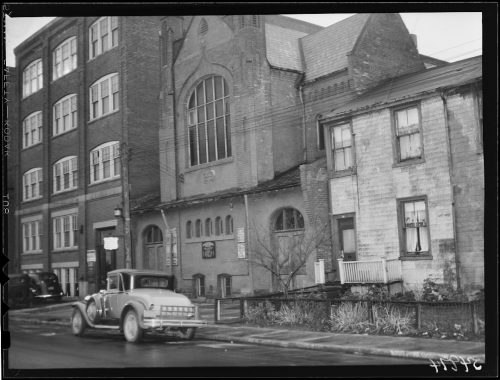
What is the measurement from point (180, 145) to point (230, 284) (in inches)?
124

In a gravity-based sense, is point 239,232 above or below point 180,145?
below

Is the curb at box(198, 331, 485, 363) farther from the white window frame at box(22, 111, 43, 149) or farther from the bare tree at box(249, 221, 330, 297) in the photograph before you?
the white window frame at box(22, 111, 43, 149)

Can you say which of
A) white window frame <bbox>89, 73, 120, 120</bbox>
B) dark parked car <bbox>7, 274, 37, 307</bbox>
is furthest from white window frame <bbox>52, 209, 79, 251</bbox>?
white window frame <bbox>89, 73, 120, 120</bbox>

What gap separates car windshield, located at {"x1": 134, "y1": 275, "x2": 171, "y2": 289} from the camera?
12.2 m

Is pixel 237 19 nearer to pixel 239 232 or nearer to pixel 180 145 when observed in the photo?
pixel 180 145

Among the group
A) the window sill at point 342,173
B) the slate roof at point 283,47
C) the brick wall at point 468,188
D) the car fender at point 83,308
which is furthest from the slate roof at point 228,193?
the brick wall at point 468,188

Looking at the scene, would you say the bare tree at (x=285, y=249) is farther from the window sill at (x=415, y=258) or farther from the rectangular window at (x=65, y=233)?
the rectangular window at (x=65, y=233)

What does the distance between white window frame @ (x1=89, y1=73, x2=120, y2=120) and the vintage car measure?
3.56 metres

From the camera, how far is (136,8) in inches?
448

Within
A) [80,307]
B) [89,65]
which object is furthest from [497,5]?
[80,307]

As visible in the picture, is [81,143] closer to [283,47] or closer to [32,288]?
[32,288]

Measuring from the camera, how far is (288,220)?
12.8 metres

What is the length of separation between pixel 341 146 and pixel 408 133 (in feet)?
4.62

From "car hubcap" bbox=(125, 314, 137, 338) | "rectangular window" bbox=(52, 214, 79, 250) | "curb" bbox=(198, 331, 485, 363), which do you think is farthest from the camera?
"rectangular window" bbox=(52, 214, 79, 250)
